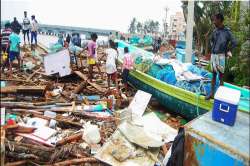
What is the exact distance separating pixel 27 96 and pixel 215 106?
17.5ft

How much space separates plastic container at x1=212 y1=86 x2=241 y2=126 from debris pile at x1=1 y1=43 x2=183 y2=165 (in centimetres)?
171

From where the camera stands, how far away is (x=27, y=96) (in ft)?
27.4

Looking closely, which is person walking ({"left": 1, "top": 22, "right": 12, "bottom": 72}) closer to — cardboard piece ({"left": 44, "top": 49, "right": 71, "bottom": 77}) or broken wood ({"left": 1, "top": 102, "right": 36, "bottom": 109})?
cardboard piece ({"left": 44, "top": 49, "right": 71, "bottom": 77})

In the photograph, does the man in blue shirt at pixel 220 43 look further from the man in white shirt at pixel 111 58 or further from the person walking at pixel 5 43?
the person walking at pixel 5 43

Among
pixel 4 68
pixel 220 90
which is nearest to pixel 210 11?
pixel 4 68

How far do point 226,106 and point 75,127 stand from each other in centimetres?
386

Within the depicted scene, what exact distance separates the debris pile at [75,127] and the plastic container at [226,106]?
1.71 meters

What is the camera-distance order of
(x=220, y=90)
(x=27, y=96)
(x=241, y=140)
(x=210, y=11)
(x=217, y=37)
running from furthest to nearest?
(x=210, y=11), (x=27, y=96), (x=217, y=37), (x=220, y=90), (x=241, y=140)

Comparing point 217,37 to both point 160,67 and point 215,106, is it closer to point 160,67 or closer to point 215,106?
point 215,106

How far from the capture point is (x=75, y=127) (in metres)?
7.45

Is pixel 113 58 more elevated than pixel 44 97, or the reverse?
pixel 113 58

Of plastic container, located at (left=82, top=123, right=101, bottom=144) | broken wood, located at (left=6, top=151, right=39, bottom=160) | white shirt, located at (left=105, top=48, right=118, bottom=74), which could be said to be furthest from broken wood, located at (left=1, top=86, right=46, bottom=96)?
white shirt, located at (left=105, top=48, right=118, bottom=74)

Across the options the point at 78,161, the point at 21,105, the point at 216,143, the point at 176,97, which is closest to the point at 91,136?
the point at 78,161

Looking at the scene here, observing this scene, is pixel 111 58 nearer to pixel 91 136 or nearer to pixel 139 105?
pixel 139 105
